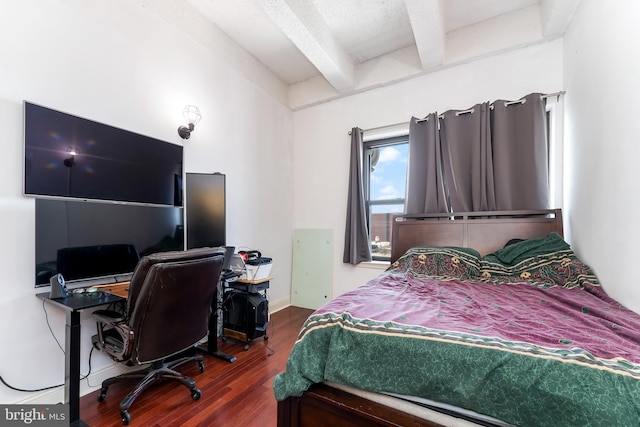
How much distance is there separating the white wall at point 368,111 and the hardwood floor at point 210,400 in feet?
5.42

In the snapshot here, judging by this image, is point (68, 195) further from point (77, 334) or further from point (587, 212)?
point (587, 212)

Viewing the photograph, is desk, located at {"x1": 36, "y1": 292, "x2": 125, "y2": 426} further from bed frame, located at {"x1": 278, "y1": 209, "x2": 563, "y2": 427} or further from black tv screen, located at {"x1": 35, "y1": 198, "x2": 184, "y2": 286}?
bed frame, located at {"x1": 278, "y1": 209, "x2": 563, "y2": 427}

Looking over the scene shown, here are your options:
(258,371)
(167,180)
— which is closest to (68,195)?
(167,180)

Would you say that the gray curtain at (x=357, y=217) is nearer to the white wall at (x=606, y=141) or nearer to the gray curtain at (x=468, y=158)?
the gray curtain at (x=468, y=158)

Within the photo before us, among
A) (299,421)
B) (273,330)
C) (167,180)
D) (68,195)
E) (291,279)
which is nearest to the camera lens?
(299,421)

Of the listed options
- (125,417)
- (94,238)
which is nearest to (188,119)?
(94,238)

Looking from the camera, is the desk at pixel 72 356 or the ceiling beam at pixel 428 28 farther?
the ceiling beam at pixel 428 28

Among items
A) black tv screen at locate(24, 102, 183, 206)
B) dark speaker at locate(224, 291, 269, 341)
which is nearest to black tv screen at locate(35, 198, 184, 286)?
black tv screen at locate(24, 102, 183, 206)

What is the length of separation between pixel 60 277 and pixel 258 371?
4.73 feet

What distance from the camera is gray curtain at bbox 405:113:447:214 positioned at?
2.91 metres

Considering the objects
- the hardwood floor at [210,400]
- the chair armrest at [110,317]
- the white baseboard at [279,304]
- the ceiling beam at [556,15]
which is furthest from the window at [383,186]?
the chair armrest at [110,317]

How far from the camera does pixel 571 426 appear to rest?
0.76m

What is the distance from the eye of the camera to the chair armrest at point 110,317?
158 cm

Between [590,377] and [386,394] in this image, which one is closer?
[590,377]
